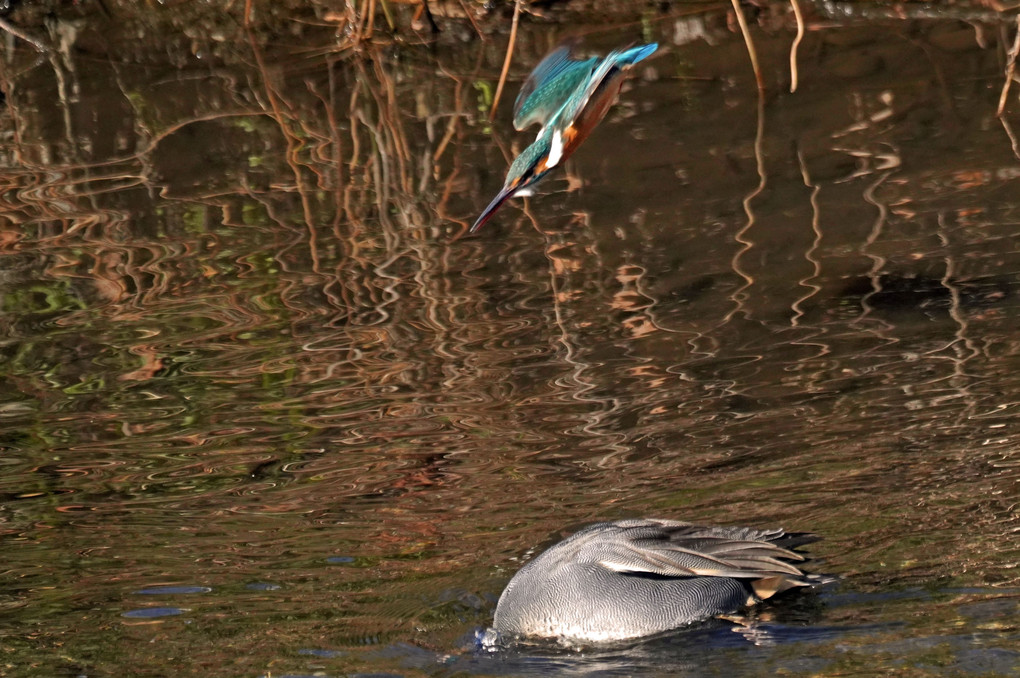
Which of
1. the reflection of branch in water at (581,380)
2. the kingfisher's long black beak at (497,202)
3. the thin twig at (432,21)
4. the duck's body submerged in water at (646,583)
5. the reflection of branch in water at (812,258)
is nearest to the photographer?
the duck's body submerged in water at (646,583)

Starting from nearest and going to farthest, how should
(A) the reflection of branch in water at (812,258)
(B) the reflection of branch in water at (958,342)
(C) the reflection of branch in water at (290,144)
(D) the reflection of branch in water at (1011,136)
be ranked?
(B) the reflection of branch in water at (958,342) < (A) the reflection of branch in water at (812,258) < (D) the reflection of branch in water at (1011,136) < (C) the reflection of branch in water at (290,144)

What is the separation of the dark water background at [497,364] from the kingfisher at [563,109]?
105 centimetres

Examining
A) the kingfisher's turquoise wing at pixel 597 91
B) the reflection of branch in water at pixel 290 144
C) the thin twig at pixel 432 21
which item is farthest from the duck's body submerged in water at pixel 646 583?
the thin twig at pixel 432 21

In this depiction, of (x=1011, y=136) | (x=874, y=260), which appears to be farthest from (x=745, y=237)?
(x=1011, y=136)

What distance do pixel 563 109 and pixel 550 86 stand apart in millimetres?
348

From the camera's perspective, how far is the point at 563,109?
4.34 metres

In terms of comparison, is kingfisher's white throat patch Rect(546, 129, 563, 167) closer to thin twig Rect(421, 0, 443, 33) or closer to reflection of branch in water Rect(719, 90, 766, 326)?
reflection of branch in water Rect(719, 90, 766, 326)

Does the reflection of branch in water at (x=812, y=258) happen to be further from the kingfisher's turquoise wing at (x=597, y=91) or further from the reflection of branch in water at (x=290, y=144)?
the reflection of branch in water at (x=290, y=144)

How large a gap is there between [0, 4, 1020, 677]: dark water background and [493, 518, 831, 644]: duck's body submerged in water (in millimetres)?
85

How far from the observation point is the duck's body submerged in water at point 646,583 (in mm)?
3672

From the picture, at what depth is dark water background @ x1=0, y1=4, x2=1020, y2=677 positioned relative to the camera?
3.85 metres

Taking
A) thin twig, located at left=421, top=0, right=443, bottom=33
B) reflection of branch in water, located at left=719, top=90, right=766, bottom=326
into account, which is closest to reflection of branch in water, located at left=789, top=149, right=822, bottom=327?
reflection of branch in water, located at left=719, top=90, right=766, bottom=326

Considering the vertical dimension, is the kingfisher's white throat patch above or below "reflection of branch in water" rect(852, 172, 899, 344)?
above

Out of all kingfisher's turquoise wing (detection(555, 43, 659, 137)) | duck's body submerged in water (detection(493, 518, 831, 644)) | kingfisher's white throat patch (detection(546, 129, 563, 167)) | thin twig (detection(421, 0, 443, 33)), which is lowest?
duck's body submerged in water (detection(493, 518, 831, 644))
